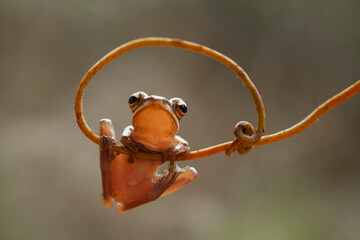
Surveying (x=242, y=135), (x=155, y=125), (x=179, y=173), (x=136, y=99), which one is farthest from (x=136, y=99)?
(x=242, y=135)

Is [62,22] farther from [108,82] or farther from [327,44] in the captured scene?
[327,44]

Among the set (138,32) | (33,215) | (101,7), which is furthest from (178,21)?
(33,215)

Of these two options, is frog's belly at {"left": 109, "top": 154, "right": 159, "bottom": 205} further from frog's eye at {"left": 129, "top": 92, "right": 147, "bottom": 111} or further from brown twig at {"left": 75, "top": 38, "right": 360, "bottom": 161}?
brown twig at {"left": 75, "top": 38, "right": 360, "bottom": 161}

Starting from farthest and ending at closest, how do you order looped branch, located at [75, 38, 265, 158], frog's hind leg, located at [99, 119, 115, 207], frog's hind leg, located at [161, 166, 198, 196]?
frog's hind leg, located at [161, 166, 198, 196] < frog's hind leg, located at [99, 119, 115, 207] < looped branch, located at [75, 38, 265, 158]

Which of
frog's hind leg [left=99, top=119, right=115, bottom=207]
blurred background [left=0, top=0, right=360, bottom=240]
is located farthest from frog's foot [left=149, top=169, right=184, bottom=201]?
blurred background [left=0, top=0, right=360, bottom=240]

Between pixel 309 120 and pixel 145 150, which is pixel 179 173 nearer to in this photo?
pixel 145 150

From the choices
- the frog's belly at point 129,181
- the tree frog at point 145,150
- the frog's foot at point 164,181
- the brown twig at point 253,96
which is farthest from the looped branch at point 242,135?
the frog's belly at point 129,181
